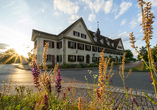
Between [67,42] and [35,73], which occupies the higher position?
[67,42]

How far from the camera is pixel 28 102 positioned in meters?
2.38

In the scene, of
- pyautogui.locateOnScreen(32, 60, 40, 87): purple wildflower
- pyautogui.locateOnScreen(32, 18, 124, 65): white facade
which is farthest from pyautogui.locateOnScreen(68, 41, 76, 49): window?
pyautogui.locateOnScreen(32, 60, 40, 87): purple wildflower

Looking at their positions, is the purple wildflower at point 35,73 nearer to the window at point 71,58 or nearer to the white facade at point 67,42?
the white facade at point 67,42

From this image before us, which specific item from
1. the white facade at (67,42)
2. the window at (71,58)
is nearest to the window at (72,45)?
the white facade at (67,42)

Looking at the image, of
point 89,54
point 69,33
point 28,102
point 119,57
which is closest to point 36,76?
point 28,102

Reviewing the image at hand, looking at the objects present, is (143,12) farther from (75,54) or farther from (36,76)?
(75,54)

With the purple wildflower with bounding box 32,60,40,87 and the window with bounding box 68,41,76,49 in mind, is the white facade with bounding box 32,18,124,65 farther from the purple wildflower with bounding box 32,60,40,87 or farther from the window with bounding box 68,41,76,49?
the purple wildflower with bounding box 32,60,40,87

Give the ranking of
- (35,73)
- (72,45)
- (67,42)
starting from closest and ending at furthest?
(35,73), (67,42), (72,45)

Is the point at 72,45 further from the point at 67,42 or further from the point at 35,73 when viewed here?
the point at 35,73

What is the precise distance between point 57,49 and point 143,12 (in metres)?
19.5

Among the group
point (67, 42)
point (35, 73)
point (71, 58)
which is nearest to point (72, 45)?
point (67, 42)

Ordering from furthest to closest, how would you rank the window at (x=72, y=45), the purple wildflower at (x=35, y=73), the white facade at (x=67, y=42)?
1. the window at (x=72, y=45)
2. the white facade at (x=67, y=42)
3. the purple wildflower at (x=35, y=73)

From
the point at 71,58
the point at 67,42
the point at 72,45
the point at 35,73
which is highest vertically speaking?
→ the point at 67,42

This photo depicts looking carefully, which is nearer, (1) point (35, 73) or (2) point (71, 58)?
(1) point (35, 73)
